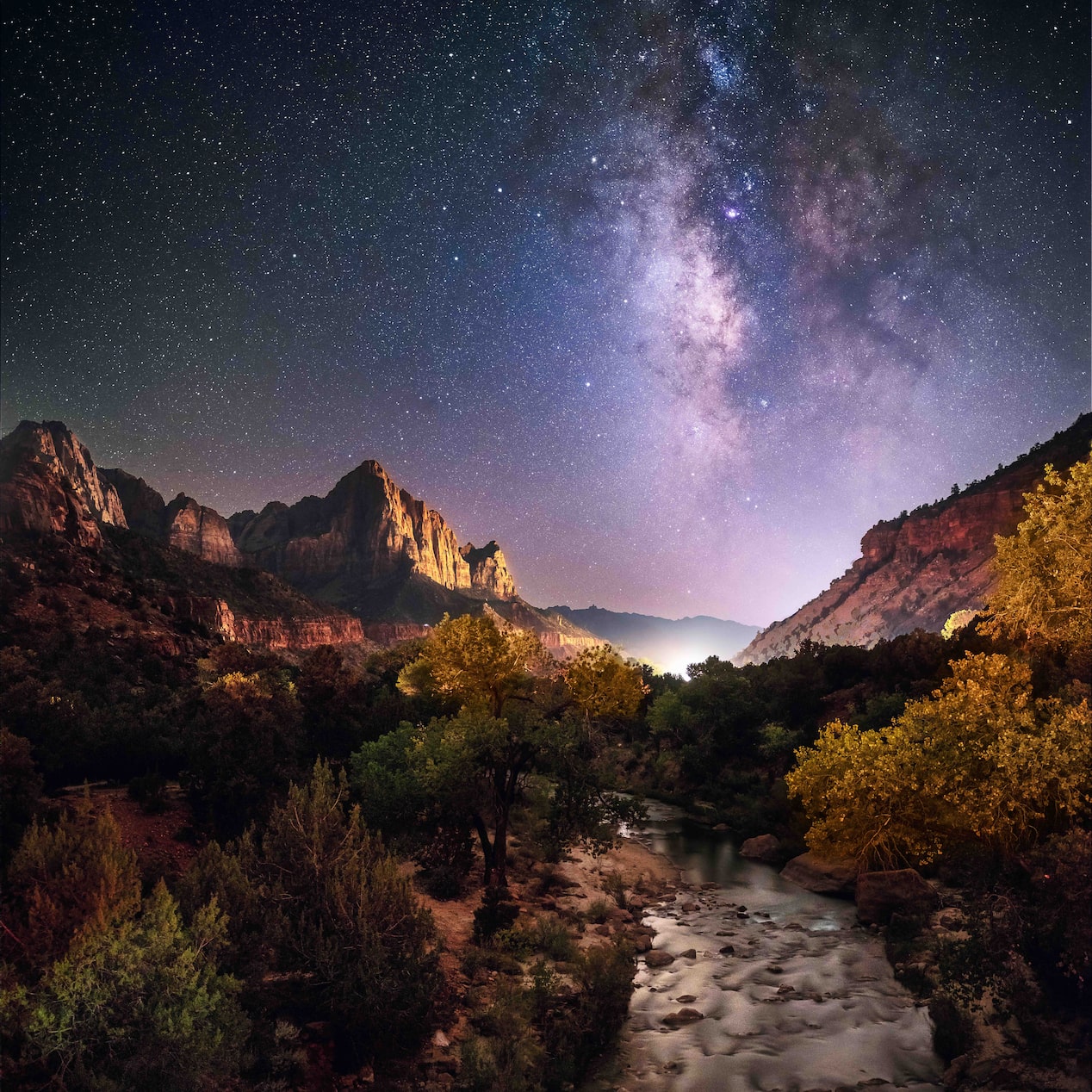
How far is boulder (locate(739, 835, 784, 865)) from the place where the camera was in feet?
90.6

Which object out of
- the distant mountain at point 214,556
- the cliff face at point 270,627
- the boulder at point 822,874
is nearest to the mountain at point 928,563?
the distant mountain at point 214,556

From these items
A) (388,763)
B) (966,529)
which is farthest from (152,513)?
(966,529)

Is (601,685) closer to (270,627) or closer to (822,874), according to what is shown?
(822,874)

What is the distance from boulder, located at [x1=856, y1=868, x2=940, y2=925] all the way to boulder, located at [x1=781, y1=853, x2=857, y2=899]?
3.05 meters

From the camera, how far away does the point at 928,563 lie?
5418 inches

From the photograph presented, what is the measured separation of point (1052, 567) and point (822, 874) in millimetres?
14451

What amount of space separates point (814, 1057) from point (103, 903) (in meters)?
12.9

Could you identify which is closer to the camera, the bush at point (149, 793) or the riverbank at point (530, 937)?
the riverbank at point (530, 937)

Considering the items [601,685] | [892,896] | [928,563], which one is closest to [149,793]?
[601,685]

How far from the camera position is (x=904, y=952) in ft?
52.3

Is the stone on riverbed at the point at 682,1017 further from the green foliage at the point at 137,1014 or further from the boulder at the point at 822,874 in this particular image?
the boulder at the point at 822,874

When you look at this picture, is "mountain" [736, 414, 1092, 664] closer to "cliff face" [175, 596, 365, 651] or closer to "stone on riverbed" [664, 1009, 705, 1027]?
"cliff face" [175, 596, 365, 651]

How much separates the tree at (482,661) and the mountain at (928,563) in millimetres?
93204

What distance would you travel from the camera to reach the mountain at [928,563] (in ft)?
370
